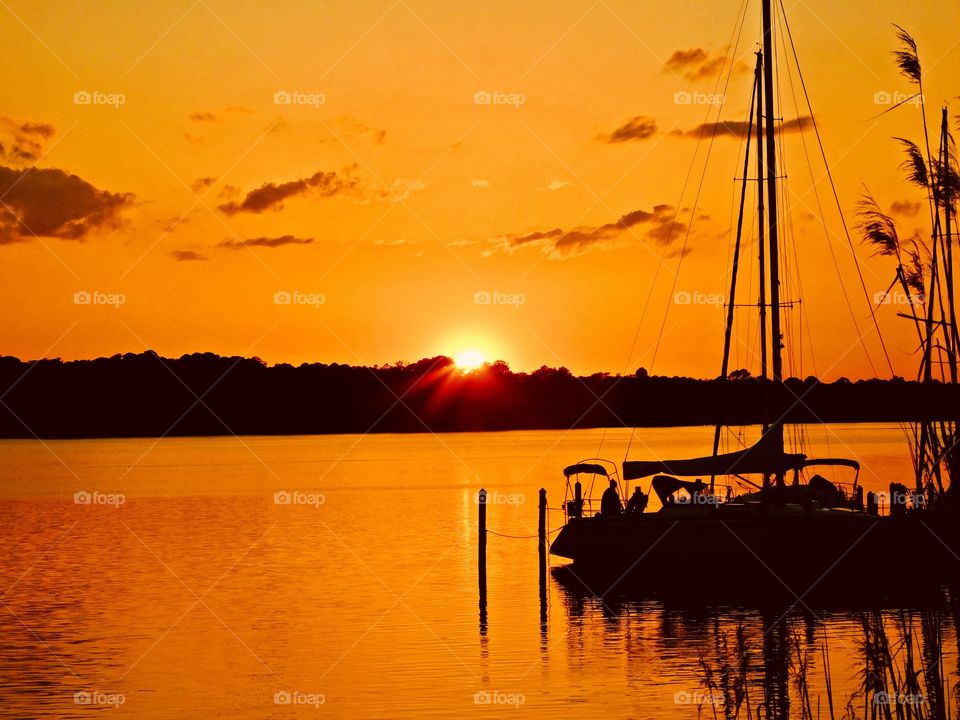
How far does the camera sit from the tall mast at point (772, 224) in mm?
40438

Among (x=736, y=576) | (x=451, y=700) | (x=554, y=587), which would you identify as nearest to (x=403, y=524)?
(x=554, y=587)

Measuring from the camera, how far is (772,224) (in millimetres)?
40500

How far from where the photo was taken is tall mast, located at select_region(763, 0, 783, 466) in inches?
1592

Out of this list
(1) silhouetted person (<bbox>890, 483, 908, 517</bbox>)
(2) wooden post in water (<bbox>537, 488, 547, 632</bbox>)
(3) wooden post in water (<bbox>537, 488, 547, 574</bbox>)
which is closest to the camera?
(2) wooden post in water (<bbox>537, 488, 547, 632</bbox>)

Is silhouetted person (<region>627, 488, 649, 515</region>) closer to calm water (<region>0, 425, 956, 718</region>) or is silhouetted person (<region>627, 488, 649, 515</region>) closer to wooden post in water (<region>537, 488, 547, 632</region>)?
wooden post in water (<region>537, 488, 547, 632</region>)

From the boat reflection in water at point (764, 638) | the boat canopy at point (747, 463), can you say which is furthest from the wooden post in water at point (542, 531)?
the boat canopy at point (747, 463)

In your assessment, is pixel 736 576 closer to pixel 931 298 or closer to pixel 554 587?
pixel 554 587

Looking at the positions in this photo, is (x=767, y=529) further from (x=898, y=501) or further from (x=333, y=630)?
(x=333, y=630)

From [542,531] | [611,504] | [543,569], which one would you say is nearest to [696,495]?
[611,504]

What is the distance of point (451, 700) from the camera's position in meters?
25.6

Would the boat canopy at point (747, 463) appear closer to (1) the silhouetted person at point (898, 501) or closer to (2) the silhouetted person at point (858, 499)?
(2) the silhouetted person at point (858, 499)

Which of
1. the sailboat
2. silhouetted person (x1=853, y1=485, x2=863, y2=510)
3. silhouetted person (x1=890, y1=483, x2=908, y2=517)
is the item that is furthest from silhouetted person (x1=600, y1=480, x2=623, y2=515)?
silhouetted person (x1=890, y1=483, x2=908, y2=517)

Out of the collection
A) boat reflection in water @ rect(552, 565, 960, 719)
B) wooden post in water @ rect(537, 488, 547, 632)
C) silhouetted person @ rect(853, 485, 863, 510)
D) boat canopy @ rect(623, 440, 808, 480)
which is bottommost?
boat reflection in water @ rect(552, 565, 960, 719)

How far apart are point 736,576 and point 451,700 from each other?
17.3 m
